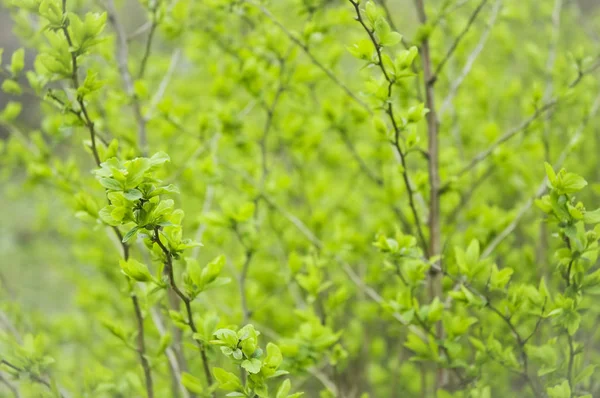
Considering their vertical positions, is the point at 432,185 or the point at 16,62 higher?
the point at 16,62

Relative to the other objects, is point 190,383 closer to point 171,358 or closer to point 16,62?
point 171,358

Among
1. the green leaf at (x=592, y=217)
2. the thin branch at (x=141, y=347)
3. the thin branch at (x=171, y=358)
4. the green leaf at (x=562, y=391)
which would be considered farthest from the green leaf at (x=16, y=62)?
the green leaf at (x=562, y=391)

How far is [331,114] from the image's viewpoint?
207 centimetres

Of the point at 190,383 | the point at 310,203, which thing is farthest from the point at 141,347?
the point at 310,203

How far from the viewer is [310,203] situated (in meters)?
2.54

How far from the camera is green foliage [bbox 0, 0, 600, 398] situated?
1.17 meters

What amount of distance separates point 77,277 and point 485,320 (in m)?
2.32

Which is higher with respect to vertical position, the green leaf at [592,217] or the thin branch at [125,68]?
the thin branch at [125,68]

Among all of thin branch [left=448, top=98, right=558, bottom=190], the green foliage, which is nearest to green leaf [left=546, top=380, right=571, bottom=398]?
the green foliage

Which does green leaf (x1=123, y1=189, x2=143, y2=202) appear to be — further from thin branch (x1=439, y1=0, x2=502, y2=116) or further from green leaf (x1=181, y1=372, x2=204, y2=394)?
thin branch (x1=439, y1=0, x2=502, y2=116)

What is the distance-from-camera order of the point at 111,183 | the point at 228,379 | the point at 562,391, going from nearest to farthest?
the point at 111,183 < the point at 228,379 < the point at 562,391

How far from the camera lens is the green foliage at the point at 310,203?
1.17 metres

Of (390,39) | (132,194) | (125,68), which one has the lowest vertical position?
(132,194)

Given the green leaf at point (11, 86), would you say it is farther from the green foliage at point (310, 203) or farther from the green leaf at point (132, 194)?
the green leaf at point (132, 194)
